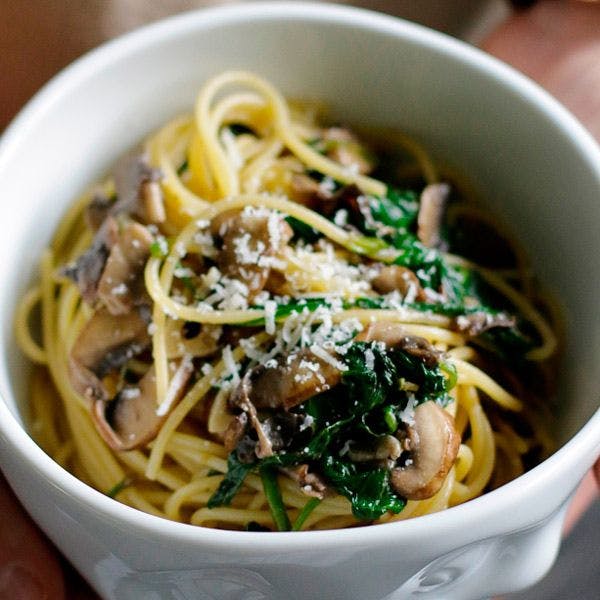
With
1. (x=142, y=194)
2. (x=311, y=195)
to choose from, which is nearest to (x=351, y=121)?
(x=311, y=195)

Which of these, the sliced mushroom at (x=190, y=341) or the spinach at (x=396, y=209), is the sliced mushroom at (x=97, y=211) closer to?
the sliced mushroom at (x=190, y=341)

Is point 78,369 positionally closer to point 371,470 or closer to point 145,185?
point 145,185

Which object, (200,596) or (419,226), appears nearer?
(200,596)

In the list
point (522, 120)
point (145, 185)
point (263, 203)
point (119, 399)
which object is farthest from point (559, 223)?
point (119, 399)

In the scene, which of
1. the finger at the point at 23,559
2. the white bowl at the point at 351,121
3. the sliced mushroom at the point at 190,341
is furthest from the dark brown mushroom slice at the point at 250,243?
the finger at the point at 23,559

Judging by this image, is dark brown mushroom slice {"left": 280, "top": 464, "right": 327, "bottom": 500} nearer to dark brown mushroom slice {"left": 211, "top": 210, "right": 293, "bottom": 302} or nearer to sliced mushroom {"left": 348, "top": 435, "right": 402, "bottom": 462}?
sliced mushroom {"left": 348, "top": 435, "right": 402, "bottom": 462}
